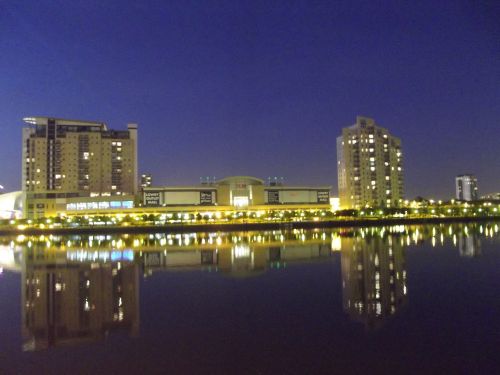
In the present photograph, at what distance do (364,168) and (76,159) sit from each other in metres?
62.2

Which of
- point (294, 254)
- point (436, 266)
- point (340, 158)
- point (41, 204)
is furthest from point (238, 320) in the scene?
point (340, 158)

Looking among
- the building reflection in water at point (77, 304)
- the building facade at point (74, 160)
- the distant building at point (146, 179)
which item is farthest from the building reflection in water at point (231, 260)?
the distant building at point (146, 179)

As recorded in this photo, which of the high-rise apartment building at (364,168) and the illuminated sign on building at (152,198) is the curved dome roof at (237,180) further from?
the high-rise apartment building at (364,168)

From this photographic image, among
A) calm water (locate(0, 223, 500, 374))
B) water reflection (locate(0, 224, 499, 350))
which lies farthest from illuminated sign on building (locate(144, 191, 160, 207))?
calm water (locate(0, 223, 500, 374))

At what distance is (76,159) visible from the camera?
8675 cm

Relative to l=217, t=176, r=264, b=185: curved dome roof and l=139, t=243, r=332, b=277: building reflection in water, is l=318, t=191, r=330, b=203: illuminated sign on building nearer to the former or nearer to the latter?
l=217, t=176, r=264, b=185: curved dome roof

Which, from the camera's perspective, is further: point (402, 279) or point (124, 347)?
point (402, 279)

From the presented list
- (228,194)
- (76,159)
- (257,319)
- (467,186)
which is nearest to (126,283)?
(257,319)

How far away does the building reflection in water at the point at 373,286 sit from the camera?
10.2 meters

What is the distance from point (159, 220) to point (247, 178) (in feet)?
63.9

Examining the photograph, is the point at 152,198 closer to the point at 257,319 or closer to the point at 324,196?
the point at 324,196

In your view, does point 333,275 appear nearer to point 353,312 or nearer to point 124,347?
point 353,312

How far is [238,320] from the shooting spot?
1002 centimetres

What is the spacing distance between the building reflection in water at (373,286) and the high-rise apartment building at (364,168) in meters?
72.9
